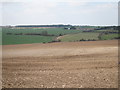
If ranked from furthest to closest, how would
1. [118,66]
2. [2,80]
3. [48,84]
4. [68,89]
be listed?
[118,66], [2,80], [48,84], [68,89]

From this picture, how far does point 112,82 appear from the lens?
23.6 feet

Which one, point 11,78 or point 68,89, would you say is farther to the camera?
point 11,78

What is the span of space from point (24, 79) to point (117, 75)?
3897mm

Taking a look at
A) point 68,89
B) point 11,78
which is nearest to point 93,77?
point 68,89

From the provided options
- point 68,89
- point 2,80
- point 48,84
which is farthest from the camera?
point 2,80

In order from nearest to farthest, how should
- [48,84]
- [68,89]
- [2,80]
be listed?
1. [68,89]
2. [48,84]
3. [2,80]

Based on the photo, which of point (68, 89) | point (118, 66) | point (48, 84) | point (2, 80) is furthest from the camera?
point (118, 66)

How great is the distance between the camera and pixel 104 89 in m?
6.58

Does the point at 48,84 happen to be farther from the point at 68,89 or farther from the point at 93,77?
the point at 93,77

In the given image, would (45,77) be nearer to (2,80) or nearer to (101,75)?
(2,80)

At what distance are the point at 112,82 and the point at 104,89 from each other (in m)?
0.76

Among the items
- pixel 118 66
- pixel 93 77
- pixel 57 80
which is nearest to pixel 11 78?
pixel 57 80

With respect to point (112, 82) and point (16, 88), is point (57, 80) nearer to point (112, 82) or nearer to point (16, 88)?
point (16, 88)

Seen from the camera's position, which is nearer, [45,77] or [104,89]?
[104,89]
